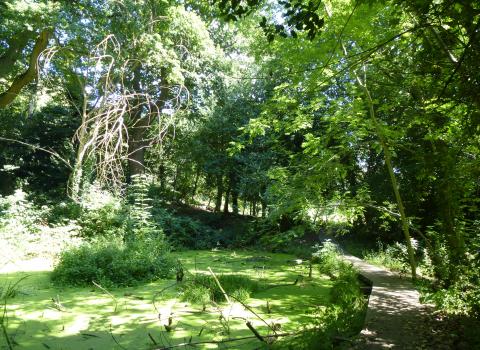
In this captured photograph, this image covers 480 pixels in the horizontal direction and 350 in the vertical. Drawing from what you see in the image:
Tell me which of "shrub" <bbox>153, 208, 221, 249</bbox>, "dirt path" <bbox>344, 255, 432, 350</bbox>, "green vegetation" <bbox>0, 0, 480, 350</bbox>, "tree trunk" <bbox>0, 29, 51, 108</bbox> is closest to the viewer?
"dirt path" <bbox>344, 255, 432, 350</bbox>

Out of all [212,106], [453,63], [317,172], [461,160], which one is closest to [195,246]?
[212,106]

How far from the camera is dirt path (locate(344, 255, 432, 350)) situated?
3.13 m

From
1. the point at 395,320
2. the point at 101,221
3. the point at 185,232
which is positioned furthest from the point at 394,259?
the point at 101,221

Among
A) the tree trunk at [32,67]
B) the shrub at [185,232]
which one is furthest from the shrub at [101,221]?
the tree trunk at [32,67]

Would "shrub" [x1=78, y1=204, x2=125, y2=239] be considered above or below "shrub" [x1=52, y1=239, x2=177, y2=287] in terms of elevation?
above

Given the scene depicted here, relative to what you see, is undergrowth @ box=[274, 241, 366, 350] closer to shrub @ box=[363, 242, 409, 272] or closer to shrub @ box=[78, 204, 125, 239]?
shrub @ box=[363, 242, 409, 272]

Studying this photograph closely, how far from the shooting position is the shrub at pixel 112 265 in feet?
18.9

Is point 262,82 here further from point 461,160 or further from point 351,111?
point 461,160

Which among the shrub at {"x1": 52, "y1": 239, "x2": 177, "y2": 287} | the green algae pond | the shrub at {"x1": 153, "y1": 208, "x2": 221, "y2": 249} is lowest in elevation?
the green algae pond

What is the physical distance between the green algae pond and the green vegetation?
0.15 m

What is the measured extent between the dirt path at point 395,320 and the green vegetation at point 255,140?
218mm

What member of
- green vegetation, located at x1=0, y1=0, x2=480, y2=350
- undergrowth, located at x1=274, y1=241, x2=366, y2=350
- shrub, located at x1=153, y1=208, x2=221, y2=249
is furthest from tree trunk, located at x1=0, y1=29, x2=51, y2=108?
undergrowth, located at x1=274, y1=241, x2=366, y2=350

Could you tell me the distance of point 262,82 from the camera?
12734 millimetres

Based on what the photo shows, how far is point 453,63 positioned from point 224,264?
251 inches
